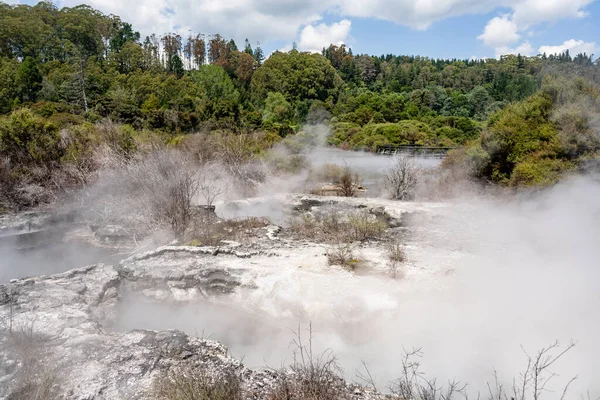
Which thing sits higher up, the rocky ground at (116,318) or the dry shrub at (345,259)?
the dry shrub at (345,259)

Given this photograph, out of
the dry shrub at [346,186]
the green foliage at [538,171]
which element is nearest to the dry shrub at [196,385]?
the green foliage at [538,171]

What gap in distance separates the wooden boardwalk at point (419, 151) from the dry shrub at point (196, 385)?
19252 millimetres

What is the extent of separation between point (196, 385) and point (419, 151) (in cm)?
2613

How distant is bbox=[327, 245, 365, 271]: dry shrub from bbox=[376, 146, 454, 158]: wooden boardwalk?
15087 millimetres

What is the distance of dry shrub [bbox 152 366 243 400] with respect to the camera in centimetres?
380

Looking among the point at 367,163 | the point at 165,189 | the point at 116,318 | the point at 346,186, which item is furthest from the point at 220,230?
the point at 367,163

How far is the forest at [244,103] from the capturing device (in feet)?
43.9

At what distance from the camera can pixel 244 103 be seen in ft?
133

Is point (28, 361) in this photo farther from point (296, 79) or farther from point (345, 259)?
point (296, 79)

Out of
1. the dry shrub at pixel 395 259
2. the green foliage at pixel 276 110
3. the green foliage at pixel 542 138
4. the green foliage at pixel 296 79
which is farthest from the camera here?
the green foliage at pixel 296 79

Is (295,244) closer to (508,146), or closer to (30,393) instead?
(30,393)

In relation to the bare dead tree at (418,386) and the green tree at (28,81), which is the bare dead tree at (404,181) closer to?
the bare dead tree at (418,386)

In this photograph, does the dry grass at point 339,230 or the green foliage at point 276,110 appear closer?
the dry grass at point 339,230

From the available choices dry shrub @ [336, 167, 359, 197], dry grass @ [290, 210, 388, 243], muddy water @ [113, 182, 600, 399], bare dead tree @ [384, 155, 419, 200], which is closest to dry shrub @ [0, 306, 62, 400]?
muddy water @ [113, 182, 600, 399]
